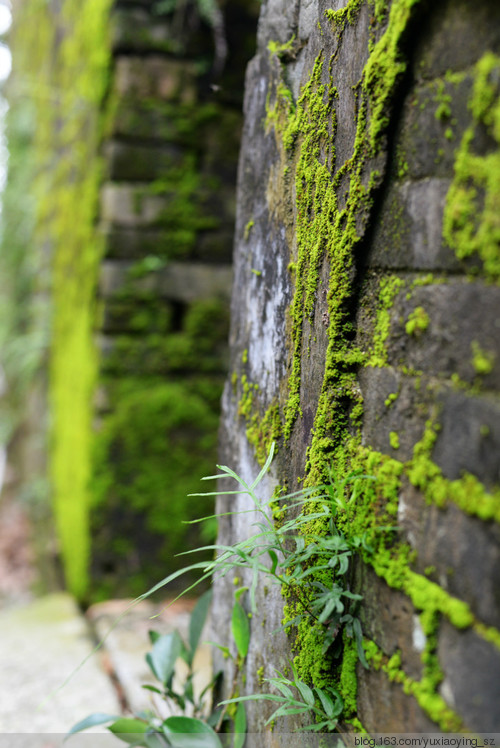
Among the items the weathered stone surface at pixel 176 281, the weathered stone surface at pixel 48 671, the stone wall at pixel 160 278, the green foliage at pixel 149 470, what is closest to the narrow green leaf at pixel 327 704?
the weathered stone surface at pixel 48 671

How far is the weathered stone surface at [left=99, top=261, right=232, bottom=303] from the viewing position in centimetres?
303

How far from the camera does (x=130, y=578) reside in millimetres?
3016

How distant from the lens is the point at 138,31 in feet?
9.81

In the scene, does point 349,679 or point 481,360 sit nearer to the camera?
point 481,360

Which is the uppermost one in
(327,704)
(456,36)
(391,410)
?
(456,36)

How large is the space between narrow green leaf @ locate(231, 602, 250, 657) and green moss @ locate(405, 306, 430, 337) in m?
0.80

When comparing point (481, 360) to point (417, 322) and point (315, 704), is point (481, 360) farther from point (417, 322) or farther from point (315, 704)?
point (315, 704)

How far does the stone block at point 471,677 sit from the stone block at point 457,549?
0.12 feet

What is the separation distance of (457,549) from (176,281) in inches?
102

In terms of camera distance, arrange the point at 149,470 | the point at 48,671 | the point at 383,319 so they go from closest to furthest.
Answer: the point at 383,319 < the point at 48,671 < the point at 149,470

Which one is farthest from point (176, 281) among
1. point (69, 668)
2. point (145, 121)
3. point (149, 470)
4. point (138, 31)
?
point (69, 668)

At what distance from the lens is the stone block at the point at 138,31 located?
9.72 feet

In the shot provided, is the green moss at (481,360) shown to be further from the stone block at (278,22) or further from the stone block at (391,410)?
the stone block at (278,22)

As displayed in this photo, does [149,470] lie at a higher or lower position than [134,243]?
lower
